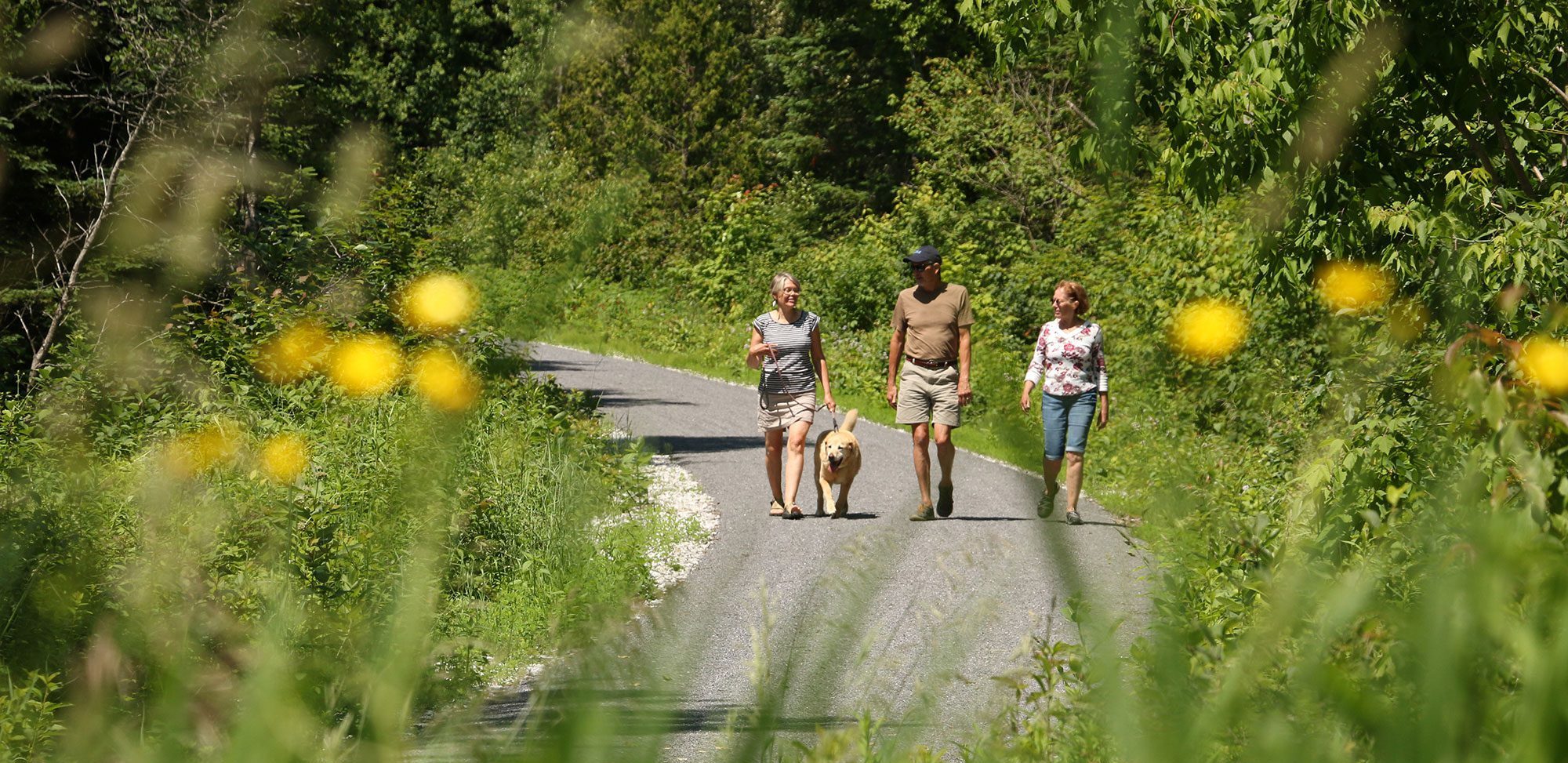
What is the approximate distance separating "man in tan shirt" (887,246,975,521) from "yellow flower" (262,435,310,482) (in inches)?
169

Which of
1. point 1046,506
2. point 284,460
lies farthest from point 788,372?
point 1046,506

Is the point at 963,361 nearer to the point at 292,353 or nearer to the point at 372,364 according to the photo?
the point at 292,353

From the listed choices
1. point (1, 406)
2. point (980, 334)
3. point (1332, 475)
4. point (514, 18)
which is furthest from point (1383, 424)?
point (980, 334)

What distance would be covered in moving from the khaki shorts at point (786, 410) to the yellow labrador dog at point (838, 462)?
0.20 m

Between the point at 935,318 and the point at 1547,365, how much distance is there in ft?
27.3

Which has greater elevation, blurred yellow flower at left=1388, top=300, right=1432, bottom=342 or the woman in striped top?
blurred yellow flower at left=1388, top=300, right=1432, bottom=342

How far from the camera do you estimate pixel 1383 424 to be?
13.2ft

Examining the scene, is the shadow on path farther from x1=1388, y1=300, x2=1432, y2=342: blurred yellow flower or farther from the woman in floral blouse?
x1=1388, y1=300, x2=1432, y2=342: blurred yellow flower

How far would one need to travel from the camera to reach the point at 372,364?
5.90 m

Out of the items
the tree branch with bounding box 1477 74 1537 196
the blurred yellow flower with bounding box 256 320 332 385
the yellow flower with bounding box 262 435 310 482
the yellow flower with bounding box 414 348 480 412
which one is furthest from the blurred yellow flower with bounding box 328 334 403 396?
the tree branch with bounding box 1477 74 1537 196

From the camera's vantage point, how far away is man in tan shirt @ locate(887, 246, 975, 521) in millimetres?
10133

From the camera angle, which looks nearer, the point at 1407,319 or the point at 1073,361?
the point at 1407,319

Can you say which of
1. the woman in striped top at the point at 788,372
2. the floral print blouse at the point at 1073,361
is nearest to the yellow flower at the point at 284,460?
the woman in striped top at the point at 788,372

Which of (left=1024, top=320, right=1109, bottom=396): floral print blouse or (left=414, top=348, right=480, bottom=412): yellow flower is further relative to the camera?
(left=1024, top=320, right=1109, bottom=396): floral print blouse
